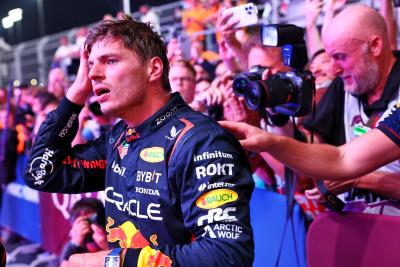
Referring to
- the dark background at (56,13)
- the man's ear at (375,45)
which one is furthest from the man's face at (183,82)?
the dark background at (56,13)

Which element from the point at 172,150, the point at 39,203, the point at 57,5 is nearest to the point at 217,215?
the point at 172,150

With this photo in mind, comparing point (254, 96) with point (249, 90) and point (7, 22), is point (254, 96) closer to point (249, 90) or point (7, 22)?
point (249, 90)

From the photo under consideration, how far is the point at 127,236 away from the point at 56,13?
22.0 ft

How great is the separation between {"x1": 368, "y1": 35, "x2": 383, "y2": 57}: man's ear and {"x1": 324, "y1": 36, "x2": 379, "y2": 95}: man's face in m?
0.02

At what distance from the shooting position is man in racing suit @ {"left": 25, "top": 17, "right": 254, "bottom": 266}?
1389mm

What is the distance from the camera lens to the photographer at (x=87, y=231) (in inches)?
114

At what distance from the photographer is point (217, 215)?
4.51 feet

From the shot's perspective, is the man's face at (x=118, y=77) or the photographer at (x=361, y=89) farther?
the photographer at (x=361, y=89)

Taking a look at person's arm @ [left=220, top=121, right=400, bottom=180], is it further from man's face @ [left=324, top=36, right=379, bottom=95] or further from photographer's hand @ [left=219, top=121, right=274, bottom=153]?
man's face @ [left=324, top=36, right=379, bottom=95]

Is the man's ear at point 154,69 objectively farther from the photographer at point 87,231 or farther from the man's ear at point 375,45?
the photographer at point 87,231

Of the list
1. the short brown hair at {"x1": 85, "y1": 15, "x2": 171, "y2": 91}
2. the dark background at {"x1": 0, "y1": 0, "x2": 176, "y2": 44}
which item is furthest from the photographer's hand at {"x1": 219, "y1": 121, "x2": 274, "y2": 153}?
the dark background at {"x1": 0, "y1": 0, "x2": 176, "y2": 44}

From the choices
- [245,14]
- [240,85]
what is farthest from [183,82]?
[240,85]

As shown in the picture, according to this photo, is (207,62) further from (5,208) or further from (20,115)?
(5,208)

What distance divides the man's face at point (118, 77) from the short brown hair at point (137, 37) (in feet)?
0.07
